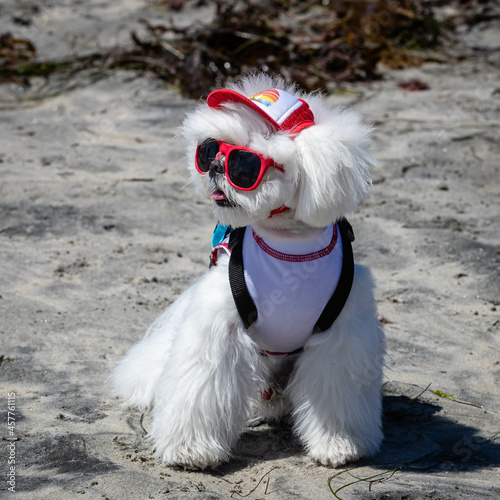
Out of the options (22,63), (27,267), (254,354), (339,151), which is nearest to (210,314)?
(254,354)

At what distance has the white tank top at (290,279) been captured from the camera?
89.0 inches

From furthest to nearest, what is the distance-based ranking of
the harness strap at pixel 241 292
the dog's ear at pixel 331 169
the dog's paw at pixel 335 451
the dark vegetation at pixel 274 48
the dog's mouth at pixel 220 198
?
1. the dark vegetation at pixel 274 48
2. the dog's paw at pixel 335 451
3. the harness strap at pixel 241 292
4. the dog's mouth at pixel 220 198
5. the dog's ear at pixel 331 169

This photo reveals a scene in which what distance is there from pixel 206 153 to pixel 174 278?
1.75 meters

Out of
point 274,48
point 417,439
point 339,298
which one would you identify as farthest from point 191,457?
point 274,48

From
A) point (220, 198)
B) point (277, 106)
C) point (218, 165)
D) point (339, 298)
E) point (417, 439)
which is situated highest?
point (277, 106)

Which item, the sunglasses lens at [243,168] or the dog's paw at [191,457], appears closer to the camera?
the sunglasses lens at [243,168]

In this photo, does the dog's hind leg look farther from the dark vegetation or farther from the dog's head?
the dark vegetation

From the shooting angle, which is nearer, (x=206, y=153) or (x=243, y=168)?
(x=243, y=168)

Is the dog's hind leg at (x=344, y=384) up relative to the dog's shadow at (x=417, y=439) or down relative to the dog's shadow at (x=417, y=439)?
up

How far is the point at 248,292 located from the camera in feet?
7.44

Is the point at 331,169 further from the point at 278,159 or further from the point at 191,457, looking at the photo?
the point at 191,457

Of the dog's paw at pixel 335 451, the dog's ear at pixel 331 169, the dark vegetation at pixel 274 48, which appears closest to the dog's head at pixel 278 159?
the dog's ear at pixel 331 169

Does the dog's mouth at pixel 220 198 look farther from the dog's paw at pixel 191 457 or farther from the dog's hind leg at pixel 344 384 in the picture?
the dog's paw at pixel 191 457

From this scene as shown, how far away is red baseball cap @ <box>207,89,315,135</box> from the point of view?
6.86ft
